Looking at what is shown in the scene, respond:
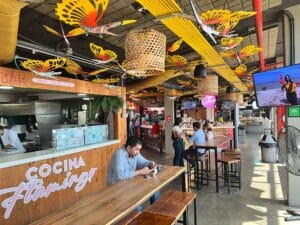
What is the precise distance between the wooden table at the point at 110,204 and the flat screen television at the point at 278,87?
247cm

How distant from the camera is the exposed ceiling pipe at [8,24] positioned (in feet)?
5.44

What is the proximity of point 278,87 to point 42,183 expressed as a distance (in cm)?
423

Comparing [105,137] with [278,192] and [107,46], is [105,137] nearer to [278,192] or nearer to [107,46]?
[107,46]

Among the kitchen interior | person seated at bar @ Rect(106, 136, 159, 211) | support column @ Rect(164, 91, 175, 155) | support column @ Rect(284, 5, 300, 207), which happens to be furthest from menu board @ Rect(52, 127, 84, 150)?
support column @ Rect(164, 91, 175, 155)

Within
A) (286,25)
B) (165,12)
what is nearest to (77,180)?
(165,12)

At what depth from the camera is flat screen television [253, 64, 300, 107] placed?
13.7ft

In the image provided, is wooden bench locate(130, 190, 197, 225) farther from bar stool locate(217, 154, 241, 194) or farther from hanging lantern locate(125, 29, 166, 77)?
bar stool locate(217, 154, 241, 194)

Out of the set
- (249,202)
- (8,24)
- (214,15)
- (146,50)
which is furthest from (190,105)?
(8,24)

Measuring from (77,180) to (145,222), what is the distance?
2.83 metres

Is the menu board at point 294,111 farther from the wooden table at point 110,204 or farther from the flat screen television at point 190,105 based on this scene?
the flat screen television at point 190,105

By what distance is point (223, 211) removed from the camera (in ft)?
15.6

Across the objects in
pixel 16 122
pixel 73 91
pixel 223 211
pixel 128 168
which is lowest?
pixel 223 211

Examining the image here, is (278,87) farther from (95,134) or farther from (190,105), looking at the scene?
(190,105)

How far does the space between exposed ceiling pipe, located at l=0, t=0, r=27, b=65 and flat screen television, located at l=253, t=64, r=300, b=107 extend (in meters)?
3.84
